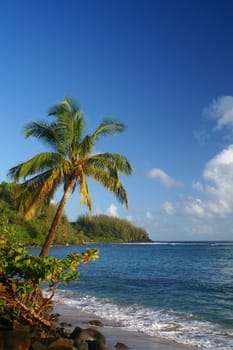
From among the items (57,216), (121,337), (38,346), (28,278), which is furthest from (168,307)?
(38,346)

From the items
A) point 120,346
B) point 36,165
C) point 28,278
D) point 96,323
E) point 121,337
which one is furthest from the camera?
point 36,165

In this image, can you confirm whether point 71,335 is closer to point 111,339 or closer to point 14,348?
point 111,339

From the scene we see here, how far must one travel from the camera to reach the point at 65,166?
1762 centimetres

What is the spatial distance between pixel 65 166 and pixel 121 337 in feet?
24.8

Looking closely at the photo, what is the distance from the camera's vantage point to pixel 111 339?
40.0ft

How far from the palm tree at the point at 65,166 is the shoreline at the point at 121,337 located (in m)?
3.65

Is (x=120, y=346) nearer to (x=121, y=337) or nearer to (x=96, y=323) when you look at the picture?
(x=121, y=337)

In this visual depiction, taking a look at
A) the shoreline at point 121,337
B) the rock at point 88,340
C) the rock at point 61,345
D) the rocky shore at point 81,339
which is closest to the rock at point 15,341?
the rocky shore at point 81,339

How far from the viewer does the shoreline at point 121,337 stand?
1156 centimetres

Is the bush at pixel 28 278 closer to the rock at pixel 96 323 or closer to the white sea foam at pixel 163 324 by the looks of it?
the white sea foam at pixel 163 324

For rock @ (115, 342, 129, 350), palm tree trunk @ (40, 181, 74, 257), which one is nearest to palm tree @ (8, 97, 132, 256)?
palm tree trunk @ (40, 181, 74, 257)

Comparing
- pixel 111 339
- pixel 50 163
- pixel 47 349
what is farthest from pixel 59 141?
pixel 47 349

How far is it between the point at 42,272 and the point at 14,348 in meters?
1.95

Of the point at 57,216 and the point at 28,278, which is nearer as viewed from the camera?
the point at 28,278
